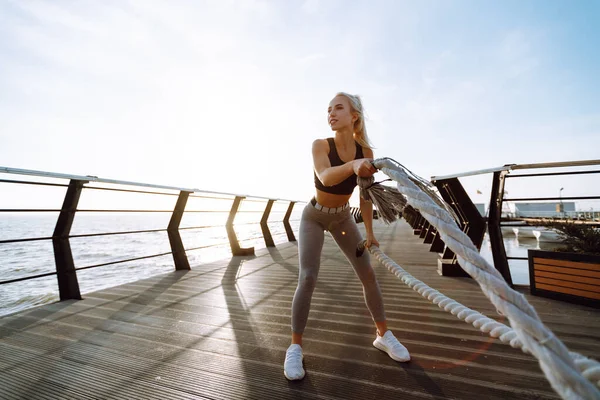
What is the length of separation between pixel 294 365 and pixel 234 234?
4.82 meters

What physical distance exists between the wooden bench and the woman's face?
258 cm

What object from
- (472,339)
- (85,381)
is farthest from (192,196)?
(472,339)

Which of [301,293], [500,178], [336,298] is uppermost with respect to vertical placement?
[500,178]

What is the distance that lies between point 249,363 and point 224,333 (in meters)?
0.54

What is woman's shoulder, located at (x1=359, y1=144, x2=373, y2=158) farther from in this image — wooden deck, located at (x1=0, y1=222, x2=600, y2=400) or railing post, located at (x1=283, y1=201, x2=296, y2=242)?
railing post, located at (x1=283, y1=201, x2=296, y2=242)

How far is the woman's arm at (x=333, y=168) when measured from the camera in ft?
3.52

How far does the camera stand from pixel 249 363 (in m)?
1.76

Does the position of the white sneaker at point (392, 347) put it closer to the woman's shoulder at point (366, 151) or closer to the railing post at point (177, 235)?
the woman's shoulder at point (366, 151)

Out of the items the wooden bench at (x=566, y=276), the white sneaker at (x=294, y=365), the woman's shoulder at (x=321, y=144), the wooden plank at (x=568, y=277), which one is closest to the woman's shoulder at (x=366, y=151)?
the woman's shoulder at (x=321, y=144)

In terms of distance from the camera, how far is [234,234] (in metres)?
6.22

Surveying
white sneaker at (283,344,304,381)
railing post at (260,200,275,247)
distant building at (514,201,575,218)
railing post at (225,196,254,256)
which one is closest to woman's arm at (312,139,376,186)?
white sneaker at (283,344,304,381)

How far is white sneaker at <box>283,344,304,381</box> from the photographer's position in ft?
5.12

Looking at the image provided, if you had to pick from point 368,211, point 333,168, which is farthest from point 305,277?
point 333,168

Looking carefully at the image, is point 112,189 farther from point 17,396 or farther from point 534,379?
point 534,379
